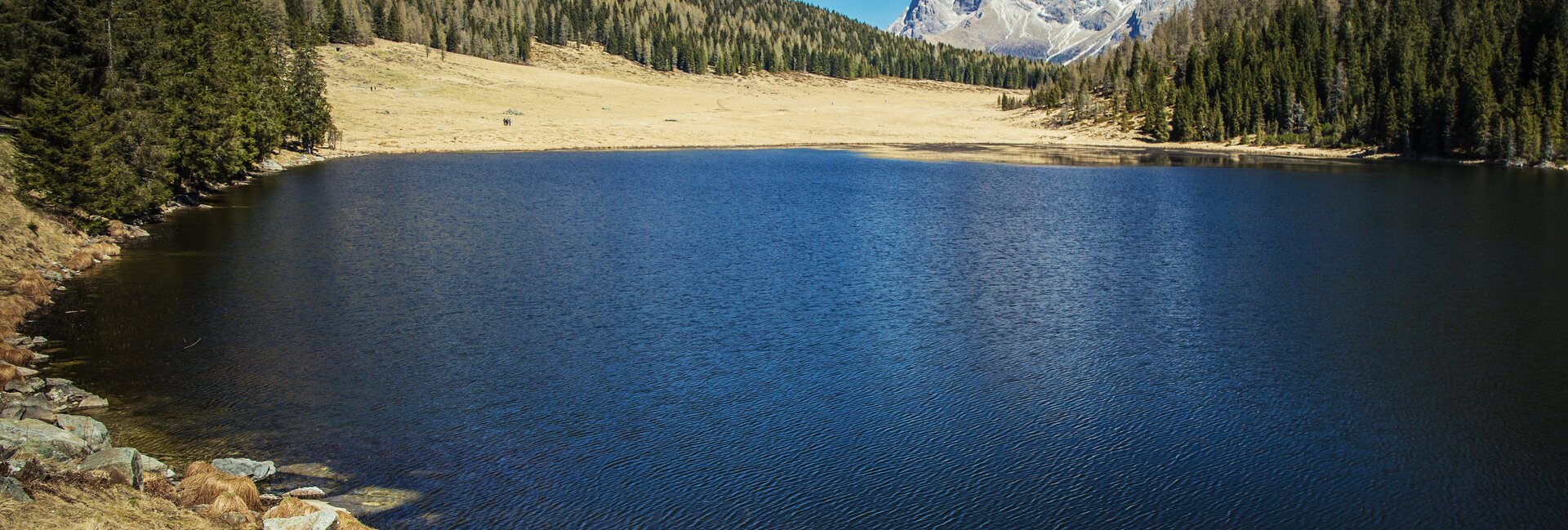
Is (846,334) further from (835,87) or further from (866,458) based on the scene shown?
(835,87)

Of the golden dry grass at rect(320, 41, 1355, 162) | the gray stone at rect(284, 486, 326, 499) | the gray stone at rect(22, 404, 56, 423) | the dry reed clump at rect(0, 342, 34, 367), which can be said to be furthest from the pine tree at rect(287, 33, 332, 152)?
the gray stone at rect(284, 486, 326, 499)

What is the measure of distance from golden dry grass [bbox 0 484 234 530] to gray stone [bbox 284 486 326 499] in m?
1.37

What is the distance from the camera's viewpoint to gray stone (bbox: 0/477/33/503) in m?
9.38

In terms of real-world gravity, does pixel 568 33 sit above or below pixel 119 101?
above

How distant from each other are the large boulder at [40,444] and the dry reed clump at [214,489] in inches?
50.9

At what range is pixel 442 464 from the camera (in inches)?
528

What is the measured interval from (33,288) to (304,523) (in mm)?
17240

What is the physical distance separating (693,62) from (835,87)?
24932 millimetres

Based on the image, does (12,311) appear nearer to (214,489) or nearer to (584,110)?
(214,489)

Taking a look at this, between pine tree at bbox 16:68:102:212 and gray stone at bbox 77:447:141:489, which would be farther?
pine tree at bbox 16:68:102:212

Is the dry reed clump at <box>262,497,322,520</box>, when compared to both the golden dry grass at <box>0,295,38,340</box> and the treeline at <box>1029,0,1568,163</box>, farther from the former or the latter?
the treeline at <box>1029,0,1568,163</box>

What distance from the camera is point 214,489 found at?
11.4 m

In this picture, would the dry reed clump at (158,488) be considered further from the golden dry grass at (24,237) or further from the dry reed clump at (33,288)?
the golden dry grass at (24,237)

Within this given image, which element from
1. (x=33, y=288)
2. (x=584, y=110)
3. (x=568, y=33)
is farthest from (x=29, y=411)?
(x=568, y=33)
